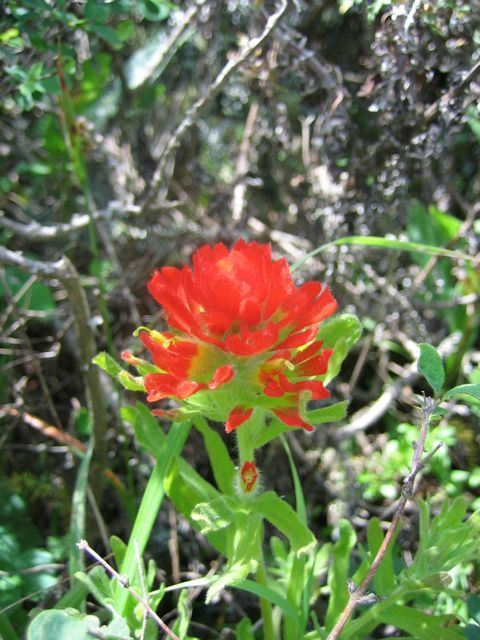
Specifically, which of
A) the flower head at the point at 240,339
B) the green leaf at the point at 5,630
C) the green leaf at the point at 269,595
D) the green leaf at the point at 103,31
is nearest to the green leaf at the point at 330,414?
the flower head at the point at 240,339

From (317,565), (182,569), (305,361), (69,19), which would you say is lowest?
(182,569)

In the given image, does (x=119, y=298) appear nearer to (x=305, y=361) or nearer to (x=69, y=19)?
(x=69, y=19)

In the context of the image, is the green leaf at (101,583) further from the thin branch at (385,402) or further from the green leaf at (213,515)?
the thin branch at (385,402)

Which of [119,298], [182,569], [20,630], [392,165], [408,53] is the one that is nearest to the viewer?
[20,630]

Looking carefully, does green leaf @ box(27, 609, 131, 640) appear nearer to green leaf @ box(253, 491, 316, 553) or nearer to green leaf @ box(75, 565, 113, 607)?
green leaf @ box(75, 565, 113, 607)

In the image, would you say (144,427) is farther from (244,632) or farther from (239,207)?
(239,207)

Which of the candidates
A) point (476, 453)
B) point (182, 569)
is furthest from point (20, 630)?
point (476, 453)

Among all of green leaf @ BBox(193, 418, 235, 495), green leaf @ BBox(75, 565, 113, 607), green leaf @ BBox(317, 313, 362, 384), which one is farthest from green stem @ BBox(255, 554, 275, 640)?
green leaf @ BBox(317, 313, 362, 384)
